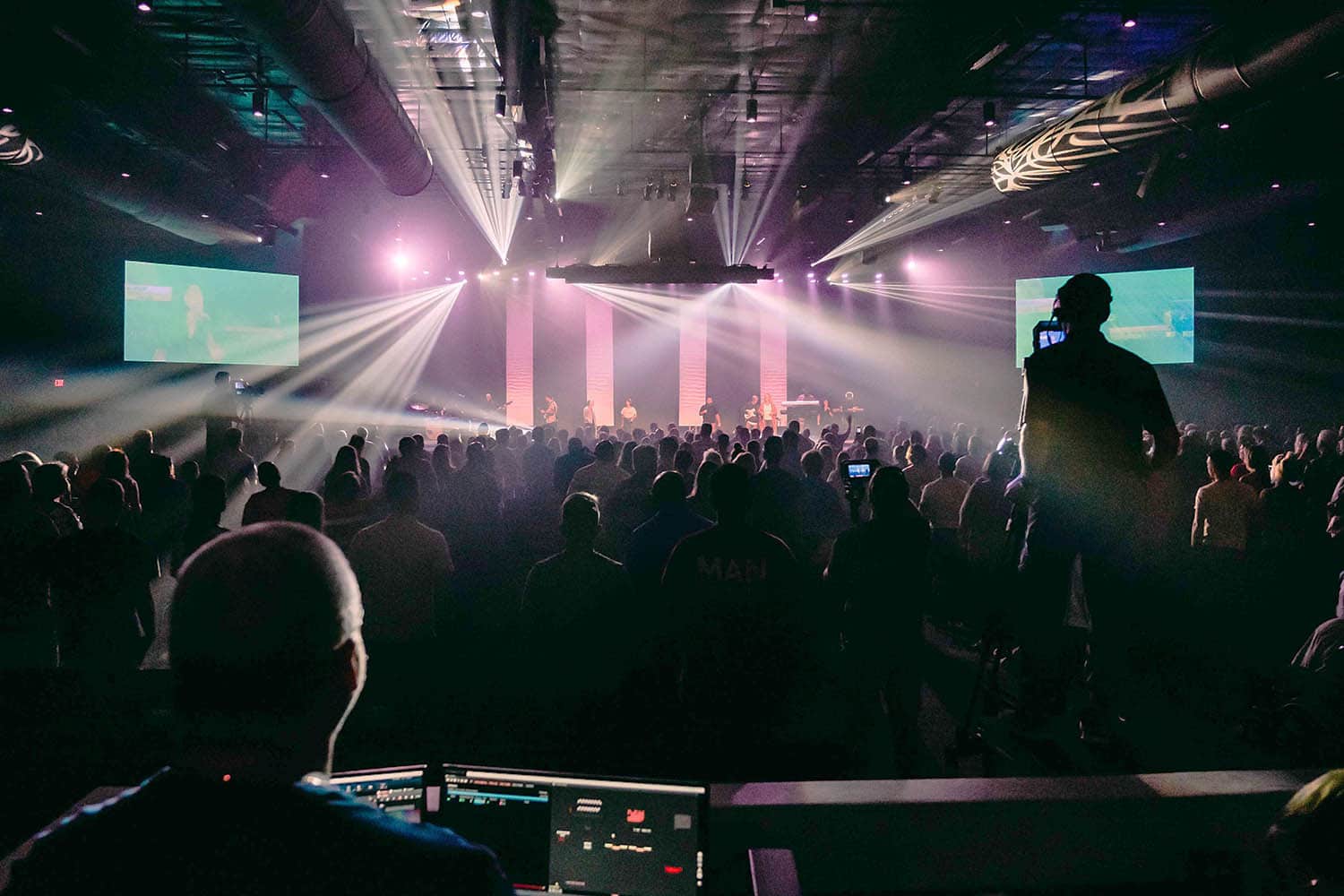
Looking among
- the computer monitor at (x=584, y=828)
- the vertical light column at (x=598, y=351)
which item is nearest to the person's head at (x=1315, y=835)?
the computer monitor at (x=584, y=828)

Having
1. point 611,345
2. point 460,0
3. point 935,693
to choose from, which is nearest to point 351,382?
point 611,345

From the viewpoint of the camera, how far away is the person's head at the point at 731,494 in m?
3.21

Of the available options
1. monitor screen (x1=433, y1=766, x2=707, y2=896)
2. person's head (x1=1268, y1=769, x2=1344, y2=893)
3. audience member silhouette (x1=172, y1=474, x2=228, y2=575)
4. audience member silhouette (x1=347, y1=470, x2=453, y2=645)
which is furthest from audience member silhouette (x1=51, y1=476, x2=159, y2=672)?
person's head (x1=1268, y1=769, x2=1344, y2=893)

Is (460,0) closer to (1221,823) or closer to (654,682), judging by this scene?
(654,682)

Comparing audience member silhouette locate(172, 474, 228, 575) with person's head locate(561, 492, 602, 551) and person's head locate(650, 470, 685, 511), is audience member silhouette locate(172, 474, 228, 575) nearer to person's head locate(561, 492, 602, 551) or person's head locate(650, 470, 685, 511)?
person's head locate(561, 492, 602, 551)

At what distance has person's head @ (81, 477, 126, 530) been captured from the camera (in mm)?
4004

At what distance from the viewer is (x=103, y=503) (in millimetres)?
4043

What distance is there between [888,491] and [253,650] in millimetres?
3371

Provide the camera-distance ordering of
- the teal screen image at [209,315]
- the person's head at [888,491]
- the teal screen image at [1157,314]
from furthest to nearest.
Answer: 1. the teal screen image at [1157,314]
2. the teal screen image at [209,315]
3. the person's head at [888,491]

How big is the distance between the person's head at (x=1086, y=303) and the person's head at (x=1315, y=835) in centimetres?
203

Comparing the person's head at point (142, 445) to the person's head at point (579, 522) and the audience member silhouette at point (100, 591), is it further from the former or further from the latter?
the person's head at point (579, 522)

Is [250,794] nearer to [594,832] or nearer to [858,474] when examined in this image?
[594,832]

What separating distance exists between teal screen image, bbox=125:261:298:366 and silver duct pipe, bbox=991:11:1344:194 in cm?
1330

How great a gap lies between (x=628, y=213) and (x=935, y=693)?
1539cm
